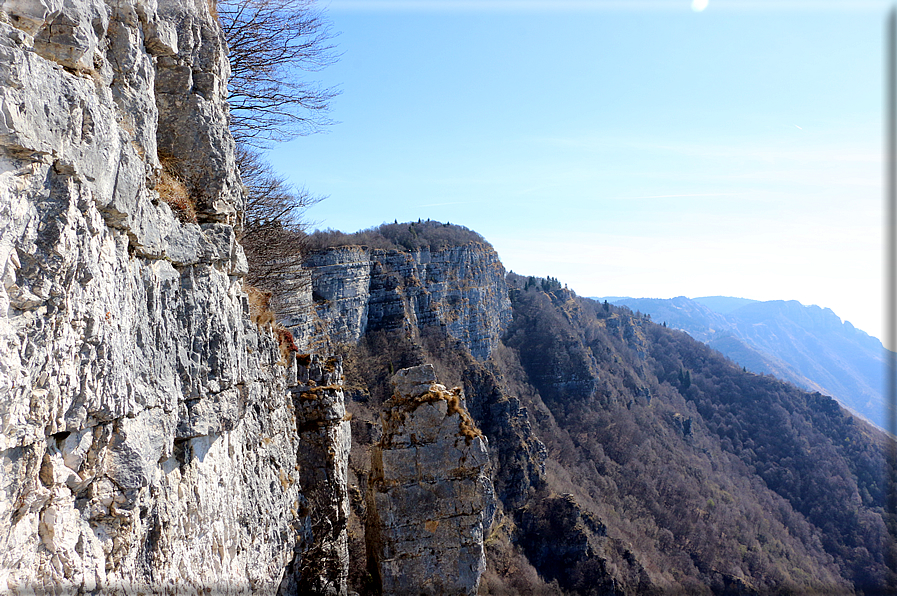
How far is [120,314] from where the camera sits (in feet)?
10.3

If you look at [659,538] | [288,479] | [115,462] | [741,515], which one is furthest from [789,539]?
[115,462]

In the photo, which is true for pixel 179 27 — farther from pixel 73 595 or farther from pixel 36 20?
pixel 73 595

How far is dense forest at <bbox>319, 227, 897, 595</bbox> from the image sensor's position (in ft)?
143

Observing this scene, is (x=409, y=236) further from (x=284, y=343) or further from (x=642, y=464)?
(x=284, y=343)

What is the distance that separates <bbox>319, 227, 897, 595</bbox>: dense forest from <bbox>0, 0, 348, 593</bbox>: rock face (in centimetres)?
1291

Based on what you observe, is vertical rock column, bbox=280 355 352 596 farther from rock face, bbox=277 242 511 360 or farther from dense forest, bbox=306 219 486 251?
dense forest, bbox=306 219 486 251

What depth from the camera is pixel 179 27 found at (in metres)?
4.72

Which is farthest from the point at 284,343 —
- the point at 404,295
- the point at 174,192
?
the point at 404,295

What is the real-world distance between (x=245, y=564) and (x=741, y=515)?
67316 millimetres

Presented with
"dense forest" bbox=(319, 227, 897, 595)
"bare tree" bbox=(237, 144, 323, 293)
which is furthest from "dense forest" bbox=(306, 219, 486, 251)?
"bare tree" bbox=(237, 144, 323, 293)

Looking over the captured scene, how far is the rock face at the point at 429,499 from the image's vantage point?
7672 millimetres

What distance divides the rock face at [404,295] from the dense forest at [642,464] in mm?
2193

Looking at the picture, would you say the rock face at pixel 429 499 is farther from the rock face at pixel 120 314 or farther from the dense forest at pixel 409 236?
the dense forest at pixel 409 236

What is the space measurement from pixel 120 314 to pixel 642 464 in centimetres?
6729
